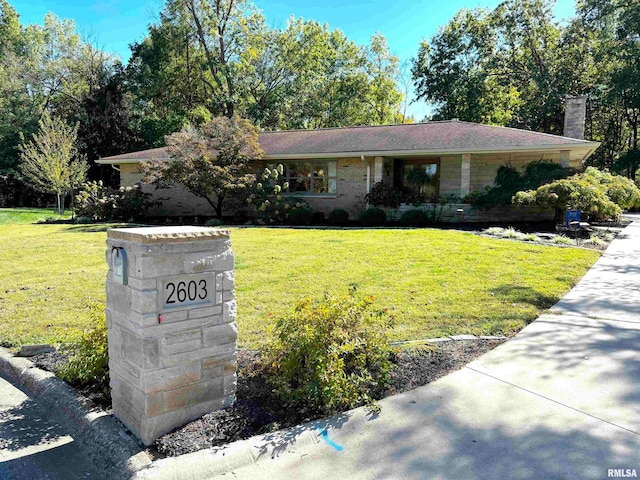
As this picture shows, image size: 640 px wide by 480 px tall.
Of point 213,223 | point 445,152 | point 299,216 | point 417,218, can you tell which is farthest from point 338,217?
point 213,223

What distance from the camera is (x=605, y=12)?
1133 inches

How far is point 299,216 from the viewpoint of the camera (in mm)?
16797

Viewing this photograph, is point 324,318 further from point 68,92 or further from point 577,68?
point 68,92

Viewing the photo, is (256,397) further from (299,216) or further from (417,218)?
(299,216)

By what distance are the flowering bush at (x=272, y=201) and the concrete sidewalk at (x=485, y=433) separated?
13.3m

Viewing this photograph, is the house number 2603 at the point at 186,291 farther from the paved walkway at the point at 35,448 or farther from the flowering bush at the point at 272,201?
the flowering bush at the point at 272,201

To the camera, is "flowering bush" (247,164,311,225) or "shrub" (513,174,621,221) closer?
"shrub" (513,174,621,221)

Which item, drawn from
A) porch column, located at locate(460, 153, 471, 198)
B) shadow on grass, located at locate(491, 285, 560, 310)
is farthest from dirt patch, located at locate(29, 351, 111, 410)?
porch column, located at locate(460, 153, 471, 198)

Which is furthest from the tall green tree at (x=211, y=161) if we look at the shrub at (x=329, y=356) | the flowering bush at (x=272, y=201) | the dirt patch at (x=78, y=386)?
the shrub at (x=329, y=356)

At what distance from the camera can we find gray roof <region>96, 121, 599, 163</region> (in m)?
15.4

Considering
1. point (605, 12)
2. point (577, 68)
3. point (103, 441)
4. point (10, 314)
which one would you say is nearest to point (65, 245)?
point (10, 314)

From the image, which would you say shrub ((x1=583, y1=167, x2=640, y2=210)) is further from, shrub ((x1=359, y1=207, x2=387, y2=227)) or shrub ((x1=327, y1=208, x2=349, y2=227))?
shrub ((x1=327, y1=208, x2=349, y2=227))

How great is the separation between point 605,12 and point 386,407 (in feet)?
114

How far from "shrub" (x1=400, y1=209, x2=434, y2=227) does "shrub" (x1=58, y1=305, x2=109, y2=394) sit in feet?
42.4
